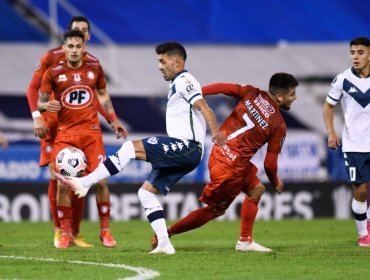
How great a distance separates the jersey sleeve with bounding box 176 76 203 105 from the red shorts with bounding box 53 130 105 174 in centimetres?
165

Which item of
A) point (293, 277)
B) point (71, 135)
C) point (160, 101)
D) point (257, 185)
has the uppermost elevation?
point (160, 101)

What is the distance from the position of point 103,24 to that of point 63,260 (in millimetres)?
13170

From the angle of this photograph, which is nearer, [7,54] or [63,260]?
[63,260]

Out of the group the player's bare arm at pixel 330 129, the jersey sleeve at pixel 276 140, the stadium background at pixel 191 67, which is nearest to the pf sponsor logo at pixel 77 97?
the jersey sleeve at pixel 276 140

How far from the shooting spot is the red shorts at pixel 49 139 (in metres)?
10.5

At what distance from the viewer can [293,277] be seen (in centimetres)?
734

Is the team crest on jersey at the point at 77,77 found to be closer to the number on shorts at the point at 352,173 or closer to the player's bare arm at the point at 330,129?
the player's bare arm at the point at 330,129

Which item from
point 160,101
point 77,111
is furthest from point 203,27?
point 77,111

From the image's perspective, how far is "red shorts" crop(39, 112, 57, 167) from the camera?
10.5 meters

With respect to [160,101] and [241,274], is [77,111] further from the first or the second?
[160,101]

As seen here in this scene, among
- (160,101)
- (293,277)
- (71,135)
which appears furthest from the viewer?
(160,101)

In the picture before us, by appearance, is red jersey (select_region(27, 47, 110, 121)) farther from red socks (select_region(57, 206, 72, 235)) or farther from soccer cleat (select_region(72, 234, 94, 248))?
soccer cleat (select_region(72, 234, 94, 248))

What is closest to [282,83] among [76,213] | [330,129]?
[330,129]

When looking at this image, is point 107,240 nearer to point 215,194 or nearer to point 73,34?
point 215,194
